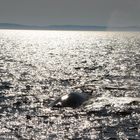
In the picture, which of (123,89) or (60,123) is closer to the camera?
(60,123)

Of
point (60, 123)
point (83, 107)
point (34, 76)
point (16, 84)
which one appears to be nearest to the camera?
point (60, 123)

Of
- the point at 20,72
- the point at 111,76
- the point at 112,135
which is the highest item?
the point at 20,72

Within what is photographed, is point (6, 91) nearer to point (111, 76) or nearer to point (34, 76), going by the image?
point (34, 76)

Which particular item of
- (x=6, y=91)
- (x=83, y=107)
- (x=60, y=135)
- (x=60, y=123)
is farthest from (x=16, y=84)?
(x=60, y=135)

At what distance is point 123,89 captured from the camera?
59.8 m

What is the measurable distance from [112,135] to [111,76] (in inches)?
1758

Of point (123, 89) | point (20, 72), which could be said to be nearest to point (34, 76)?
point (20, 72)

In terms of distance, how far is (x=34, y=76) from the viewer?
79.3 meters

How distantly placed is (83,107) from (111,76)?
34574 mm

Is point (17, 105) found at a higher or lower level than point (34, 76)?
lower

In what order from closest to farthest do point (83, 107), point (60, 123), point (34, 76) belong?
point (60, 123) < point (83, 107) < point (34, 76)

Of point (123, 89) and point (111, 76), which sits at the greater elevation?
point (111, 76)

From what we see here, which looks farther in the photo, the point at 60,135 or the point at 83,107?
the point at 83,107

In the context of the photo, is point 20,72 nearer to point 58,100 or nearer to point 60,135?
point 58,100
